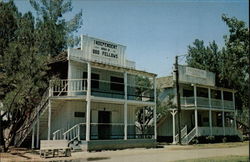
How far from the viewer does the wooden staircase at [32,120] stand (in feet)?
76.8

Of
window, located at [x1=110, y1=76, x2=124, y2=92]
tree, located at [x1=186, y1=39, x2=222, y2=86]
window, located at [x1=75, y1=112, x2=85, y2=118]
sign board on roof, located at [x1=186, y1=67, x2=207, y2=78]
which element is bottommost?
window, located at [x1=75, y1=112, x2=85, y2=118]

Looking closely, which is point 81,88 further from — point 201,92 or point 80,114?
point 201,92

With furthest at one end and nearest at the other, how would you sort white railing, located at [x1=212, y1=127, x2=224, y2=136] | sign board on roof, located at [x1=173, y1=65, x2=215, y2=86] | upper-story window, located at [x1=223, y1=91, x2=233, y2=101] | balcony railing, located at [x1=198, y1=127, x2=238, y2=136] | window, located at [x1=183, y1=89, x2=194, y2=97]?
1. upper-story window, located at [x1=223, y1=91, x2=233, y2=101]
2. window, located at [x1=183, y1=89, x2=194, y2=97]
3. white railing, located at [x1=212, y1=127, x2=224, y2=136]
4. sign board on roof, located at [x1=173, y1=65, x2=215, y2=86]
5. balcony railing, located at [x1=198, y1=127, x2=238, y2=136]

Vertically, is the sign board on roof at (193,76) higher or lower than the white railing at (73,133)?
higher

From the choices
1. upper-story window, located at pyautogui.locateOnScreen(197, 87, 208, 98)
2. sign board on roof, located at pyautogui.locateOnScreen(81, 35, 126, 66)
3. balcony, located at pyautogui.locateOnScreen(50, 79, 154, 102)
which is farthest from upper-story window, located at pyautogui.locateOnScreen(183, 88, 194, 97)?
sign board on roof, located at pyautogui.locateOnScreen(81, 35, 126, 66)

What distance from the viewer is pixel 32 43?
2647 cm

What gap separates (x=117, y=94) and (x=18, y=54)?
972 centimetres

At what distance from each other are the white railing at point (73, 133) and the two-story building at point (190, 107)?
12402mm

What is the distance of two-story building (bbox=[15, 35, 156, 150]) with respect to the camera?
22.7 metres

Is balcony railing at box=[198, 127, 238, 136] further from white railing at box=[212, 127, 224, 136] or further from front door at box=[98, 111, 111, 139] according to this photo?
front door at box=[98, 111, 111, 139]

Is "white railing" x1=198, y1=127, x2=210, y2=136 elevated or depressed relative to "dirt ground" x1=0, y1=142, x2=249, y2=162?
elevated

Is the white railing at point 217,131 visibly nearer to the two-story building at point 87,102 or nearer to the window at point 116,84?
the two-story building at point 87,102

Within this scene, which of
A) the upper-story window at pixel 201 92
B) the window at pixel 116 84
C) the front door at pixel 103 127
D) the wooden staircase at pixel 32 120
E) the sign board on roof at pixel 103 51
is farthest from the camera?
the upper-story window at pixel 201 92

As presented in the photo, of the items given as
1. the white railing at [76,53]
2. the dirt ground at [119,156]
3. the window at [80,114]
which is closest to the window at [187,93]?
the window at [80,114]
